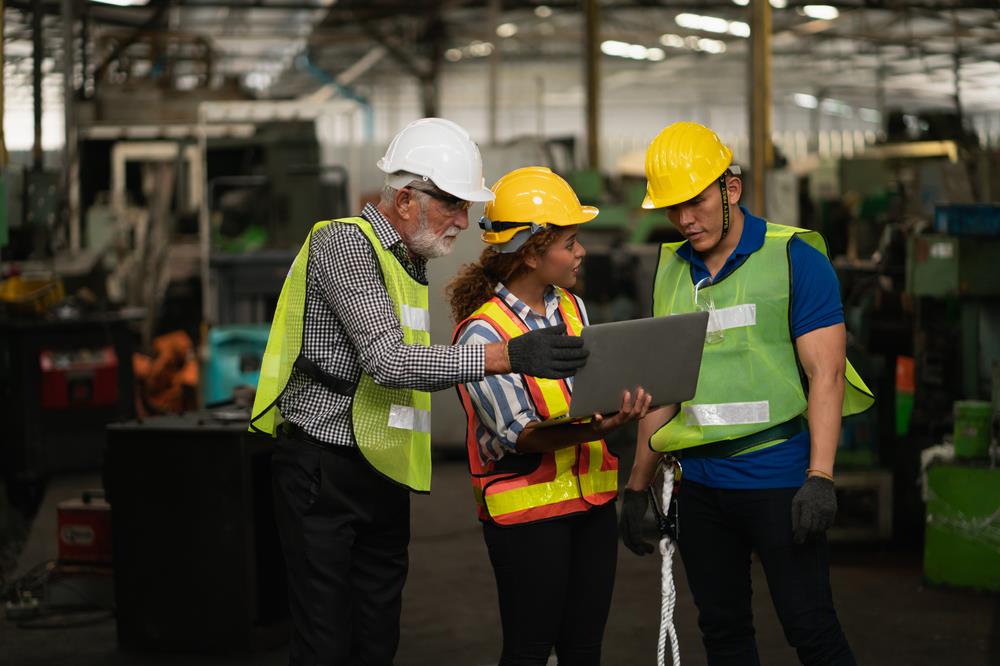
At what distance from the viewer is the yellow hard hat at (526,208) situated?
2.62 meters

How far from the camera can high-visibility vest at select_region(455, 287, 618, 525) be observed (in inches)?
101

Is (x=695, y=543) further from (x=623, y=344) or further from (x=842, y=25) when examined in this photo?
(x=842, y=25)

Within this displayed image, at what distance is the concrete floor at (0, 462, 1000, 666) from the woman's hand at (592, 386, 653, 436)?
1749 mm

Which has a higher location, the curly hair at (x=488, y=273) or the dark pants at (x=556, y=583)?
the curly hair at (x=488, y=273)

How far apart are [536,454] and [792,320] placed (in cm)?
59

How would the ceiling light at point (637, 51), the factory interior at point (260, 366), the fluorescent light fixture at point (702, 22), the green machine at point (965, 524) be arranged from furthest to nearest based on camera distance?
the ceiling light at point (637, 51) < the fluorescent light fixture at point (702, 22) < the green machine at point (965, 524) < the factory interior at point (260, 366)

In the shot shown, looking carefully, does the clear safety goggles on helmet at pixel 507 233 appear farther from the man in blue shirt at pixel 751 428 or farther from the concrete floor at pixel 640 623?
the concrete floor at pixel 640 623

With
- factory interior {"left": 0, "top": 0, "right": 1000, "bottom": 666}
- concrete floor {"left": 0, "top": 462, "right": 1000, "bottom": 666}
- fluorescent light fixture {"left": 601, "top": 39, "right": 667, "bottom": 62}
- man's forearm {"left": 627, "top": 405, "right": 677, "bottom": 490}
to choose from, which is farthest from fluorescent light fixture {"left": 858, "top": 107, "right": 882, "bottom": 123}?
man's forearm {"left": 627, "top": 405, "right": 677, "bottom": 490}

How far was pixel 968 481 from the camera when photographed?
4766mm

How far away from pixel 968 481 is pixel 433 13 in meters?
13.0

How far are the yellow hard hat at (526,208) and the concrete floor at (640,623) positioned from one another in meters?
1.89

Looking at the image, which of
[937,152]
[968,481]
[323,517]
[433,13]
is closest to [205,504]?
[323,517]

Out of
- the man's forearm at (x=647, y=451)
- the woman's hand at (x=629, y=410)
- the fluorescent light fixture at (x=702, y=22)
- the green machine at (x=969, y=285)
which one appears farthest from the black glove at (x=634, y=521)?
the fluorescent light fixture at (x=702, y=22)

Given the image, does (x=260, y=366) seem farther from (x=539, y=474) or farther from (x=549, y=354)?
(x=549, y=354)
